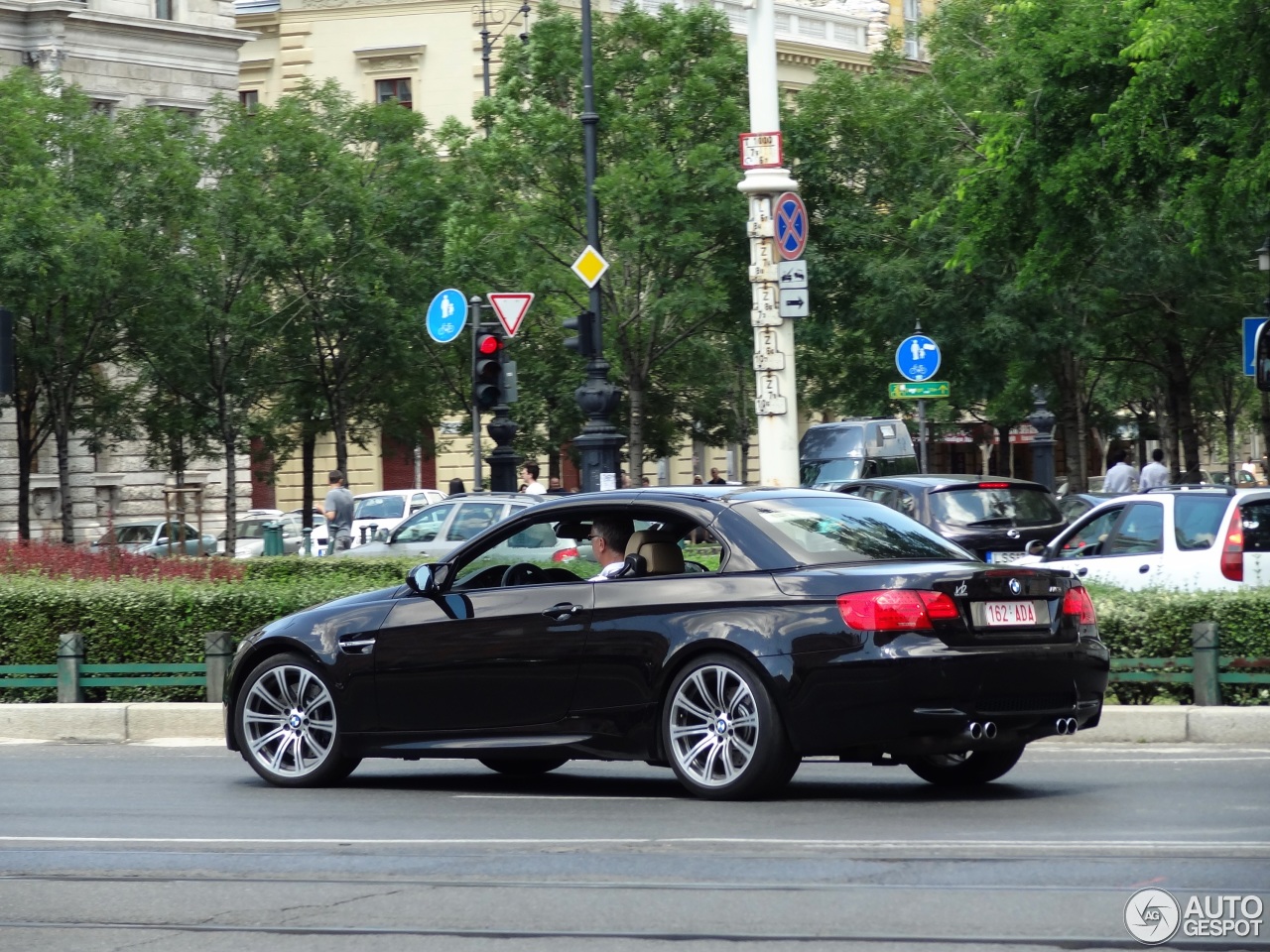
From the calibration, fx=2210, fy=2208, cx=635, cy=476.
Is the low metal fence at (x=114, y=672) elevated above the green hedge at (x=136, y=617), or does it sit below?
below

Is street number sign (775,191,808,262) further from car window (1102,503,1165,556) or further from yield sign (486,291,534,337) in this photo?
yield sign (486,291,534,337)

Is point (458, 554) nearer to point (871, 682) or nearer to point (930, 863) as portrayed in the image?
point (871, 682)

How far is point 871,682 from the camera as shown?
30.6ft

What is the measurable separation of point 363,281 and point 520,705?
118 feet

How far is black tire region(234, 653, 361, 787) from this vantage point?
10.9 m

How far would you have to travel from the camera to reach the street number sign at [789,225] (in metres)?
18.7

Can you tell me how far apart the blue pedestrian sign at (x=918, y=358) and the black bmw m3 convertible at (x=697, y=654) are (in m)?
21.5

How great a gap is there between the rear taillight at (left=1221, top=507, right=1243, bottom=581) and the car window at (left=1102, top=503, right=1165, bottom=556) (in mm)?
669

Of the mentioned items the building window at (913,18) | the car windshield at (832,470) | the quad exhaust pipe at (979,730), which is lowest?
the quad exhaust pipe at (979,730)

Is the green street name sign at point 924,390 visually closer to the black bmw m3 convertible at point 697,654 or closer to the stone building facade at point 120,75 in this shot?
the black bmw m3 convertible at point 697,654

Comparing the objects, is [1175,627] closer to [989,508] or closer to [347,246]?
[989,508]

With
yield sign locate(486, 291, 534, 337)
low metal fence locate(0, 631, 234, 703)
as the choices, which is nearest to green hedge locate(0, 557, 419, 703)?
low metal fence locate(0, 631, 234, 703)

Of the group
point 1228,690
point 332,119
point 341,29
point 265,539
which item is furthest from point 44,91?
point 1228,690

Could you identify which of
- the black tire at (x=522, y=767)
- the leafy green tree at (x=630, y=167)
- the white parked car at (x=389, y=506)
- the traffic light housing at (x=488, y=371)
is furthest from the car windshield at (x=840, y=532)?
the white parked car at (x=389, y=506)
